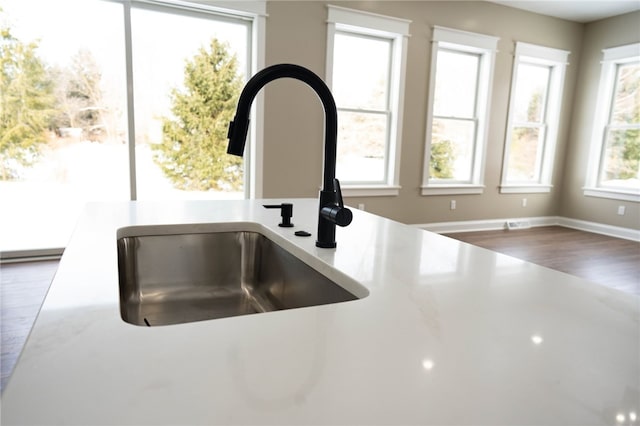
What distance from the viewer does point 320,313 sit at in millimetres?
635

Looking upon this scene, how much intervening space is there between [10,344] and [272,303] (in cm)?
179

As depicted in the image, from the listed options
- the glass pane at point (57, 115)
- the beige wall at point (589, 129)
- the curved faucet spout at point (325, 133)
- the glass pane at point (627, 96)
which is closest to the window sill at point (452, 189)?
the beige wall at point (589, 129)

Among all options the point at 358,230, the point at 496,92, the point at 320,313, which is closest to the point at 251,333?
the point at 320,313

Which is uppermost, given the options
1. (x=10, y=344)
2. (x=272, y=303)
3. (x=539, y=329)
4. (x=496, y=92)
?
(x=496, y=92)

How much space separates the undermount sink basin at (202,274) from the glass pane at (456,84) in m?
4.45

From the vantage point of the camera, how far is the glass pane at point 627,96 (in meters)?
5.46

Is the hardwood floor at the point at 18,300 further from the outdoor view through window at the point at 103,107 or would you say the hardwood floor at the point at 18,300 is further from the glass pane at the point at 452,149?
the glass pane at the point at 452,149

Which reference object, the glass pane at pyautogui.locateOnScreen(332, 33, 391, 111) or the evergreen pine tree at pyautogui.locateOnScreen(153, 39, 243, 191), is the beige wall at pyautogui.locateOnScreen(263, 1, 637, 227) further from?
the evergreen pine tree at pyautogui.locateOnScreen(153, 39, 243, 191)

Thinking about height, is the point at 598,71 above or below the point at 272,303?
above

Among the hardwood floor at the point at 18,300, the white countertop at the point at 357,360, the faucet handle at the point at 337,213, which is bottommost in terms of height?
the hardwood floor at the point at 18,300

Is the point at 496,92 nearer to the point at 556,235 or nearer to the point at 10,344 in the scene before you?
the point at 556,235

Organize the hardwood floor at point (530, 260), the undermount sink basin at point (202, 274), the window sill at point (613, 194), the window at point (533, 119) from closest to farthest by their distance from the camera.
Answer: the undermount sink basin at point (202, 274) < the hardwood floor at point (530, 260) < the window sill at point (613, 194) < the window at point (533, 119)

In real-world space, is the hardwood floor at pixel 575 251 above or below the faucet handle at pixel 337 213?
below

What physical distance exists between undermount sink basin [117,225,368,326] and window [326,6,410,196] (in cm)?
339
